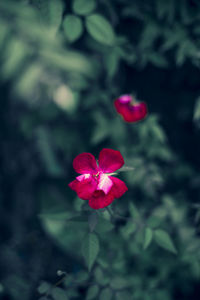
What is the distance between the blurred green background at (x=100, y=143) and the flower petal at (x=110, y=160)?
17cm

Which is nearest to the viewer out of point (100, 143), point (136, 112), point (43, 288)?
point (43, 288)

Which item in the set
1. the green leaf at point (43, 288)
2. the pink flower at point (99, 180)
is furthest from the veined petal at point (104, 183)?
the green leaf at point (43, 288)

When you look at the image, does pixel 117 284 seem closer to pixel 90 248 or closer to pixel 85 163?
pixel 90 248

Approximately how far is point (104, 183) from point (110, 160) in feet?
0.27

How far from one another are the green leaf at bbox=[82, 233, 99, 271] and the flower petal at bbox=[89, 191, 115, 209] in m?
0.13

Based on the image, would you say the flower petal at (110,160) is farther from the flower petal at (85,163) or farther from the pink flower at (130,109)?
the pink flower at (130,109)

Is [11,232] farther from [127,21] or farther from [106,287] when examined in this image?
[127,21]

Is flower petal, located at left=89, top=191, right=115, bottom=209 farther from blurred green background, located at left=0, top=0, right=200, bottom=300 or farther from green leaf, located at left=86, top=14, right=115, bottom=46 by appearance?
green leaf, located at left=86, top=14, right=115, bottom=46

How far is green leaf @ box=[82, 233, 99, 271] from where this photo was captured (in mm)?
987

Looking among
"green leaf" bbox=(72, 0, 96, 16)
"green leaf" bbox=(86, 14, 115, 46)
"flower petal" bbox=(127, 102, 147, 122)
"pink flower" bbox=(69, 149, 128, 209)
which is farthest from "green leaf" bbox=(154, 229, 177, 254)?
"green leaf" bbox=(72, 0, 96, 16)

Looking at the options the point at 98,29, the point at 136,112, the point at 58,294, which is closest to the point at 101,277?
the point at 58,294

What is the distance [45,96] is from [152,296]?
167 cm

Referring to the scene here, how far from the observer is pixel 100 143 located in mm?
2209

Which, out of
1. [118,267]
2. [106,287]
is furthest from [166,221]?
[106,287]
